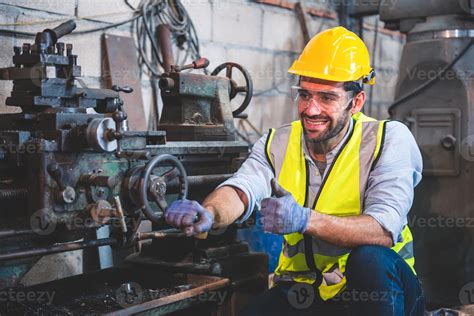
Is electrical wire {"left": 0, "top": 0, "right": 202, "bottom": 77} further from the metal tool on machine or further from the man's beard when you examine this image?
the man's beard

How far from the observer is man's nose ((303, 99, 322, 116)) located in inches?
77.3

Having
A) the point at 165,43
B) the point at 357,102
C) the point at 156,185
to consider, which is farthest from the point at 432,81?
the point at 156,185

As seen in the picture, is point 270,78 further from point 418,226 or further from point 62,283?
point 62,283

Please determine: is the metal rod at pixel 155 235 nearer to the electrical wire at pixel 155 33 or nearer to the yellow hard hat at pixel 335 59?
the yellow hard hat at pixel 335 59

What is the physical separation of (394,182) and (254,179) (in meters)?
0.42

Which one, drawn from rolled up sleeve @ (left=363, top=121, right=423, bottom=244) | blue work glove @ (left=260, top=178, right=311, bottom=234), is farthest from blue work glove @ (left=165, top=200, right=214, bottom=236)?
rolled up sleeve @ (left=363, top=121, right=423, bottom=244)

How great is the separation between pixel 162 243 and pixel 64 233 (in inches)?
24.0

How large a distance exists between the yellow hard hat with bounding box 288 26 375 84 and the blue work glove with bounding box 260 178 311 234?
440 millimetres

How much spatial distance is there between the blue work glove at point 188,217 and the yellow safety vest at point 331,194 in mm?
392

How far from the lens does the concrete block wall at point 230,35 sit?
2.43 m

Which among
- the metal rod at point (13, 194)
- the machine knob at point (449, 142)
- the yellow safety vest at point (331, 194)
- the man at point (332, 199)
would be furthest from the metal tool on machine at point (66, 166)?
the machine knob at point (449, 142)

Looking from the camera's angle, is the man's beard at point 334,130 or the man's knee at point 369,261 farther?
the man's beard at point 334,130

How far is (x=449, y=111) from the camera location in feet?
9.71

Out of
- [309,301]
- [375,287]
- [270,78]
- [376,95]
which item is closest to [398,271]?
[375,287]
